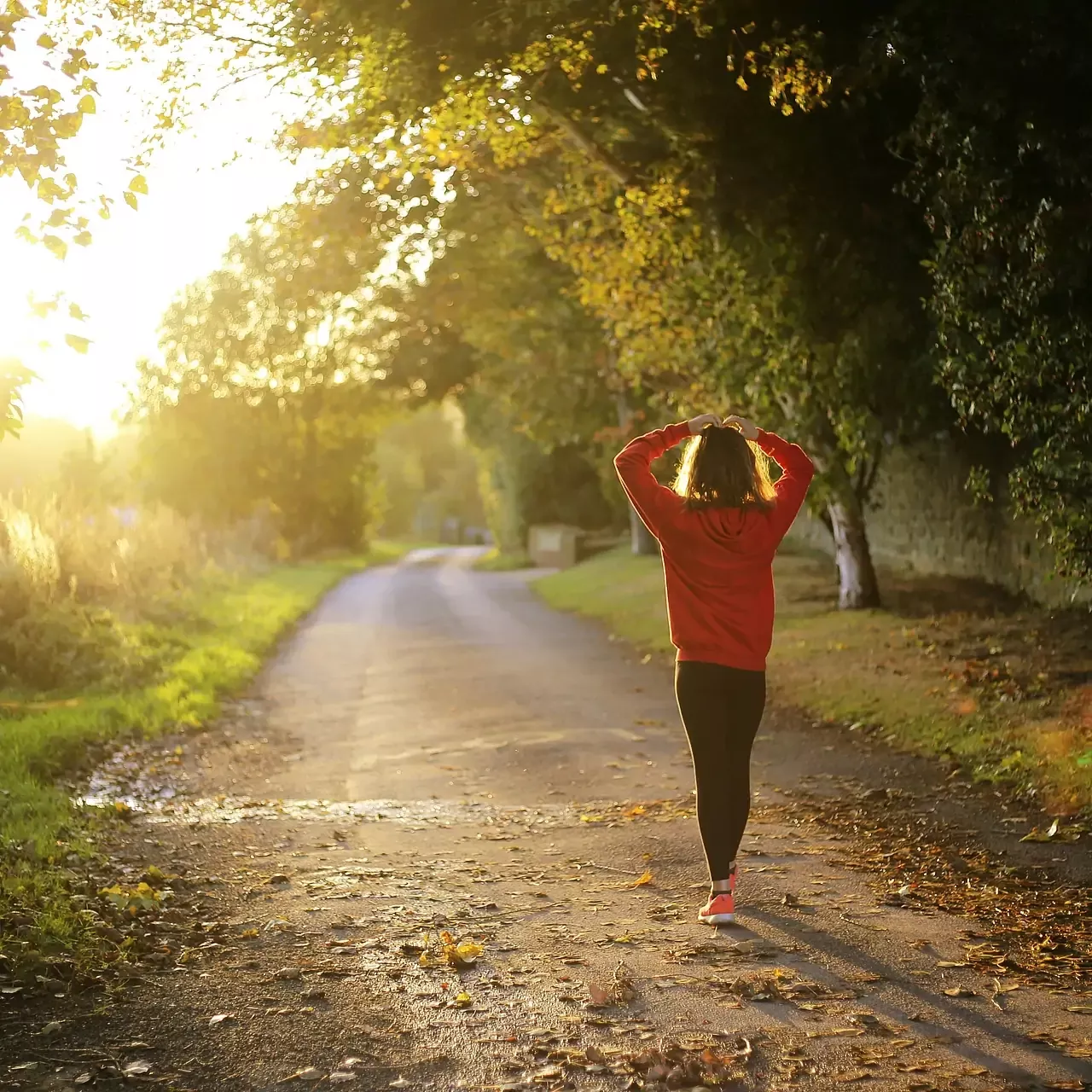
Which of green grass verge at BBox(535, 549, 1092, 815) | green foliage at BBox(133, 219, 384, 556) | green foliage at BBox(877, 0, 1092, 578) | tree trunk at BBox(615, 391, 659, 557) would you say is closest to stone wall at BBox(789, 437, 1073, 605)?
green grass verge at BBox(535, 549, 1092, 815)

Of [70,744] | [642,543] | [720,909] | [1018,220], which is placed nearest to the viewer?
[720,909]

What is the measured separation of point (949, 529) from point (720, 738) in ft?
46.9

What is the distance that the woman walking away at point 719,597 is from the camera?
6.14 metres

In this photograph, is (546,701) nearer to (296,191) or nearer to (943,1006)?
(943,1006)

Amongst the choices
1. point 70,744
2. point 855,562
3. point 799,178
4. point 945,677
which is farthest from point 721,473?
point 855,562

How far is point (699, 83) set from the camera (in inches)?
515

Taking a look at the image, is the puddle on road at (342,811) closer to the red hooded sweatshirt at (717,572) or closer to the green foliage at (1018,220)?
the red hooded sweatshirt at (717,572)

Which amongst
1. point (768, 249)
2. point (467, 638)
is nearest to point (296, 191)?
point (467, 638)

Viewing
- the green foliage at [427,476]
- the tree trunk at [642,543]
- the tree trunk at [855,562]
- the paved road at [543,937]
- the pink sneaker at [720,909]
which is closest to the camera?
the paved road at [543,937]

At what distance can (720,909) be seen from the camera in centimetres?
609

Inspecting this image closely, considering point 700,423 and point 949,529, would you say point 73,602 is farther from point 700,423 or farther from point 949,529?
point 949,529

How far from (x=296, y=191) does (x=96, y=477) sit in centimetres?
1200

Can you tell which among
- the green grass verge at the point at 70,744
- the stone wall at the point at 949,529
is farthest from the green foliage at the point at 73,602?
the stone wall at the point at 949,529

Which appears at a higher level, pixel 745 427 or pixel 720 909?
pixel 745 427
